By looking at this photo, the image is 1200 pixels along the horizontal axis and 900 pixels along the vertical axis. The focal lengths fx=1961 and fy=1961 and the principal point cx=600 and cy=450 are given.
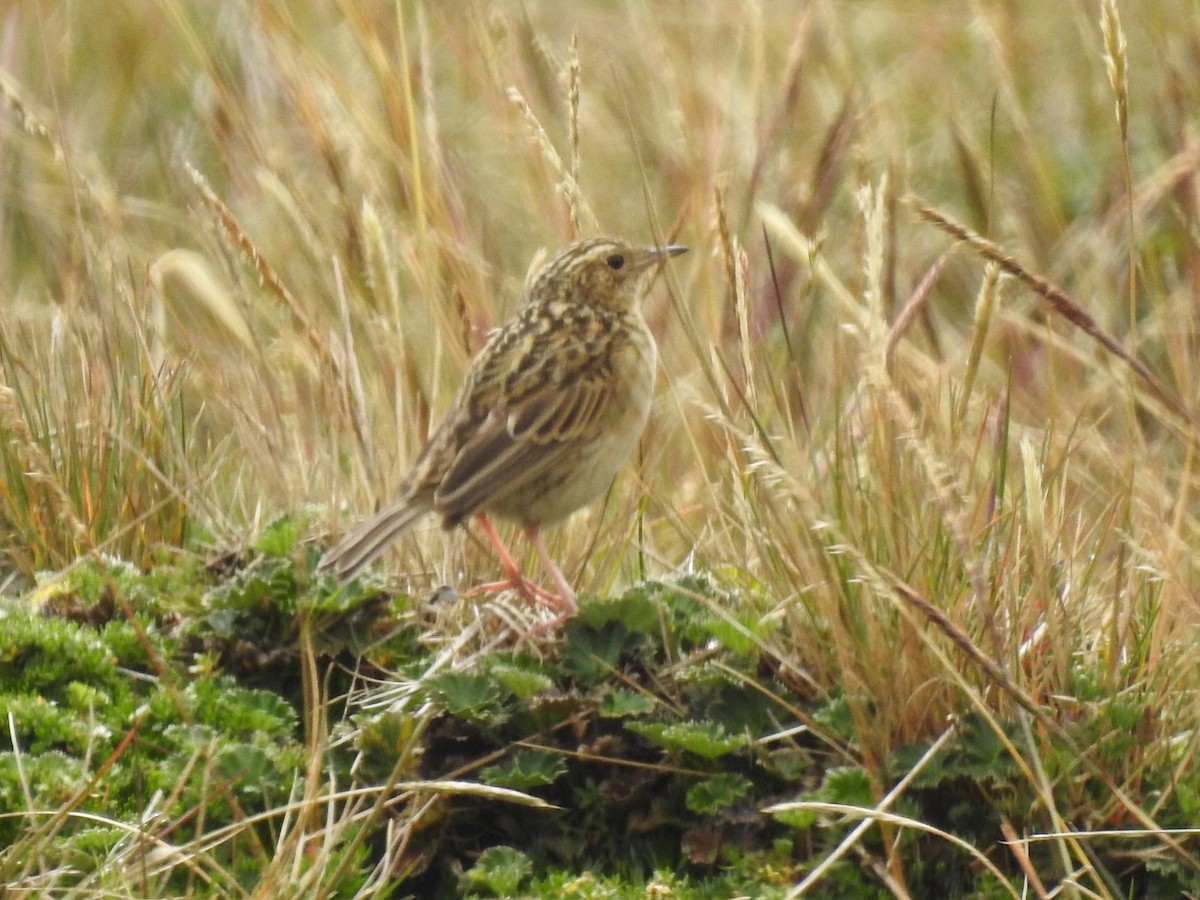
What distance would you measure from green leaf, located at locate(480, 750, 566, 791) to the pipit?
21.6 inches

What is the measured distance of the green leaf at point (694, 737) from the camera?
3826mm

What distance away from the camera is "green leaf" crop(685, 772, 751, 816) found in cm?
379

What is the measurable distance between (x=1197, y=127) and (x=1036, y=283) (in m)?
4.26

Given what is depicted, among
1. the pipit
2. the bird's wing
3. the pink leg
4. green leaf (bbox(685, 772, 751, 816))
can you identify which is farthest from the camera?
the bird's wing

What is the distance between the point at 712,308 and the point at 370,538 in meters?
1.41

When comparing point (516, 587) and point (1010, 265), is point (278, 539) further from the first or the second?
point (1010, 265)

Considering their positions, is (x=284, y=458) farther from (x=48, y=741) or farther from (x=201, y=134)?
(x=201, y=134)

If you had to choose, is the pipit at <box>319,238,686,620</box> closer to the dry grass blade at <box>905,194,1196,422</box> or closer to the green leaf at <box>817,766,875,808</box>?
the green leaf at <box>817,766,875,808</box>

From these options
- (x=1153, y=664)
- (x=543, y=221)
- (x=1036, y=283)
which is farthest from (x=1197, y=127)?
(x=1036, y=283)

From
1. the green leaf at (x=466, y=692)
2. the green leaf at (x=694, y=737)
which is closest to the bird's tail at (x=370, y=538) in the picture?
the green leaf at (x=466, y=692)

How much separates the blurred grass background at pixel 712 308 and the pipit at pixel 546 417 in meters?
0.16

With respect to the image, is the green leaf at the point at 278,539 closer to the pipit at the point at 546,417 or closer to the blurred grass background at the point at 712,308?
the pipit at the point at 546,417

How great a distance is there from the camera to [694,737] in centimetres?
383

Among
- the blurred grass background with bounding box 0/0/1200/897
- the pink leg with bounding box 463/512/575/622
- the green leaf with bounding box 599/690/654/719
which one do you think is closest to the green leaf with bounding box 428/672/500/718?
the green leaf with bounding box 599/690/654/719
